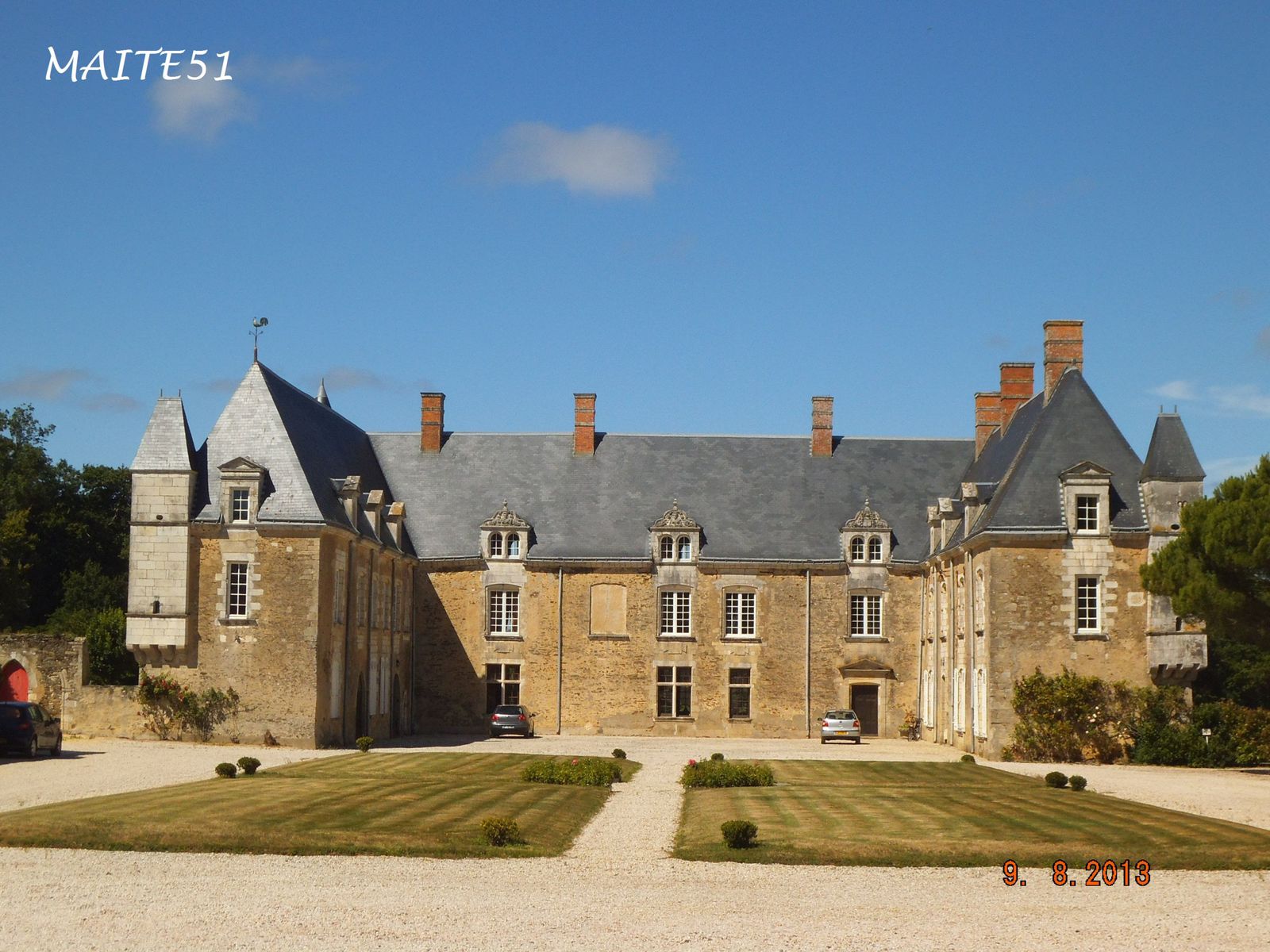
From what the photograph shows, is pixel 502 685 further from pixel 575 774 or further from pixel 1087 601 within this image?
pixel 575 774

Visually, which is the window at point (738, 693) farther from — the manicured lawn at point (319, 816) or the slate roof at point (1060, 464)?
the manicured lawn at point (319, 816)

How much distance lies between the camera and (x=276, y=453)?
35312mm

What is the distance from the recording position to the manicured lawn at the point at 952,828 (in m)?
16.2

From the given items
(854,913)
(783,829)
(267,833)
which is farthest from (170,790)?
(854,913)

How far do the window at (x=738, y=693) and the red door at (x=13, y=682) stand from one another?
1909 centimetres

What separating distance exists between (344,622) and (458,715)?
329 inches

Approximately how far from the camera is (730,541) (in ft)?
143

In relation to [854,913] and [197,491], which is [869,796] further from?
[197,491]

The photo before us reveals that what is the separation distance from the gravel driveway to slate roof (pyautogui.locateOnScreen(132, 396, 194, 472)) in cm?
2008

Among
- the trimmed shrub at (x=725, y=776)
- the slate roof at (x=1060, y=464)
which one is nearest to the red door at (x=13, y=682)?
the trimmed shrub at (x=725, y=776)

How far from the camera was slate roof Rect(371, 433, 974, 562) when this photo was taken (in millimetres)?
43500

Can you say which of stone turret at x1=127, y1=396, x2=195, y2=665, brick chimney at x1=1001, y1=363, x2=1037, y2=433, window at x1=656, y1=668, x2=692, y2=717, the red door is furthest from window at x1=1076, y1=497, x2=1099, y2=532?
the red door

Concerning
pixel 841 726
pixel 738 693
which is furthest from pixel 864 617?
pixel 841 726

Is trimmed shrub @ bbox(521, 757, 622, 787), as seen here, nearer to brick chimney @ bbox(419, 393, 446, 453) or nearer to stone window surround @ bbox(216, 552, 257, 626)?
stone window surround @ bbox(216, 552, 257, 626)
